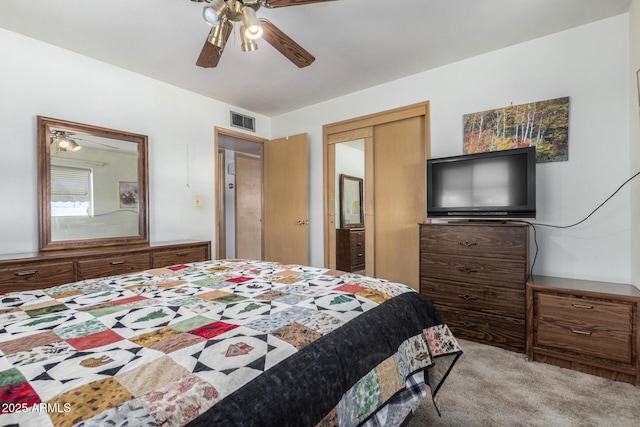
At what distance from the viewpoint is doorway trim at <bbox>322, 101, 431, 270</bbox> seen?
10.9 ft

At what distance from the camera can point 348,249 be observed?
395 centimetres

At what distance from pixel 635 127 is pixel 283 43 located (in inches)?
98.5

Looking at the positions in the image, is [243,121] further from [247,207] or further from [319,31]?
[319,31]

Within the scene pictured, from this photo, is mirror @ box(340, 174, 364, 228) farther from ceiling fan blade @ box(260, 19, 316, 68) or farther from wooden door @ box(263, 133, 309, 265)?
ceiling fan blade @ box(260, 19, 316, 68)

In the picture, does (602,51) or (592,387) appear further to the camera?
(602,51)

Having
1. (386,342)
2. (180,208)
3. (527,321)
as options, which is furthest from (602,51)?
(180,208)

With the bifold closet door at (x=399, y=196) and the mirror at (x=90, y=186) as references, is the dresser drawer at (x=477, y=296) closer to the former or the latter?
the bifold closet door at (x=399, y=196)


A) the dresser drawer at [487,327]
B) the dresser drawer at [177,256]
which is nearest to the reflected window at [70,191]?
the dresser drawer at [177,256]

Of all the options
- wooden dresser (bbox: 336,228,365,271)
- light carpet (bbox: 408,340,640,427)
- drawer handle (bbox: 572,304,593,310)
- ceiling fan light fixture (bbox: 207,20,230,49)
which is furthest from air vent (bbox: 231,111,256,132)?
drawer handle (bbox: 572,304,593,310)

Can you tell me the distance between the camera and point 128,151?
306cm

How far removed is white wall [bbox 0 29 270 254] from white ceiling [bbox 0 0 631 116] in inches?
6.5

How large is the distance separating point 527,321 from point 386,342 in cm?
173

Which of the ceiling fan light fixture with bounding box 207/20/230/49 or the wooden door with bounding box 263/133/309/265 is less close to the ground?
the ceiling fan light fixture with bounding box 207/20/230/49

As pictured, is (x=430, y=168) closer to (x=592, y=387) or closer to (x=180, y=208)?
(x=592, y=387)
